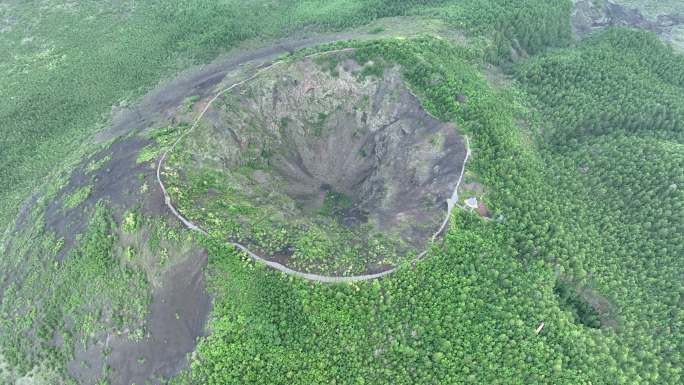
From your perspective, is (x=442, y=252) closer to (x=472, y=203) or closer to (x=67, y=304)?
(x=472, y=203)

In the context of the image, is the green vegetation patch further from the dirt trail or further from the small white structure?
the small white structure

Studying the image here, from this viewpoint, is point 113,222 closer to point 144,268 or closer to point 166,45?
point 144,268

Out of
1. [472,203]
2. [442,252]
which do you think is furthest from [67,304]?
[472,203]

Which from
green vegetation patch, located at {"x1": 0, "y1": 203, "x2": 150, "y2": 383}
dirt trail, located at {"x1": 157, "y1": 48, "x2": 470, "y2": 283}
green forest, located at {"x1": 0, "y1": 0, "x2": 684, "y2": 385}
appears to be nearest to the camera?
green forest, located at {"x1": 0, "y1": 0, "x2": 684, "y2": 385}

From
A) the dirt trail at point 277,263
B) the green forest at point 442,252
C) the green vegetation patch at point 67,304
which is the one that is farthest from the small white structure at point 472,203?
the green vegetation patch at point 67,304

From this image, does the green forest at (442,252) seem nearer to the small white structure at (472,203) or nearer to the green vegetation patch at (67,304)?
the green vegetation patch at (67,304)

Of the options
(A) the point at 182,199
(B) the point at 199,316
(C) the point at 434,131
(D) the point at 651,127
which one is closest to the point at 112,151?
(A) the point at 182,199

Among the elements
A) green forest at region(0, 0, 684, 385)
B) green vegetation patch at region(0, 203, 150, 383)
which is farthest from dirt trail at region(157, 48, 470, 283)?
green vegetation patch at region(0, 203, 150, 383)

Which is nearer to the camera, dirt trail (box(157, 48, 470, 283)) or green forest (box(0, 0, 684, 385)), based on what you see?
green forest (box(0, 0, 684, 385))

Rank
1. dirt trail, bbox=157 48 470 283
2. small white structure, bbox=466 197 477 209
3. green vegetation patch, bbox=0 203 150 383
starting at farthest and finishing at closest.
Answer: small white structure, bbox=466 197 477 209 → green vegetation patch, bbox=0 203 150 383 → dirt trail, bbox=157 48 470 283
